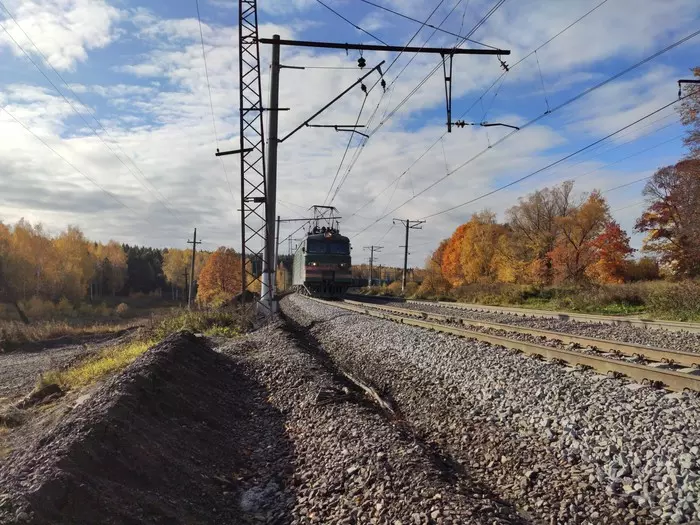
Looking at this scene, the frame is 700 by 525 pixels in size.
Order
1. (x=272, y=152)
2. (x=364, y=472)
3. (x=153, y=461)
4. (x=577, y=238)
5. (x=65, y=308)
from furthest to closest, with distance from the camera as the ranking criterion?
(x=65, y=308), (x=577, y=238), (x=272, y=152), (x=153, y=461), (x=364, y=472)

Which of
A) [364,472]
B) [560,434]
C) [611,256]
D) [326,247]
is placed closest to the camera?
[364,472]

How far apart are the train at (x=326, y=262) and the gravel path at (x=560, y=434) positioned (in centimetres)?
2342

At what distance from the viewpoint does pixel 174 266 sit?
120938 mm

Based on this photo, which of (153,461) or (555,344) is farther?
(555,344)

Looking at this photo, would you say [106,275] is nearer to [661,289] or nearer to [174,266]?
[174,266]

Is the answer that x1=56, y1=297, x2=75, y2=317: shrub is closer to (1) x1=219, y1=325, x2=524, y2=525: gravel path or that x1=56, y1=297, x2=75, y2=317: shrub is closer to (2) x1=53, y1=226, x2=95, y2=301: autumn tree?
(2) x1=53, y1=226, x2=95, y2=301: autumn tree

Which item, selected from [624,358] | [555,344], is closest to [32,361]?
[555,344]

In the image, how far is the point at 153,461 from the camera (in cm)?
577

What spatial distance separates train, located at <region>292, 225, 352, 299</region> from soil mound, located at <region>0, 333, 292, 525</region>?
2357 centimetres

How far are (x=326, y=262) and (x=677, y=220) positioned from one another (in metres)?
27.0

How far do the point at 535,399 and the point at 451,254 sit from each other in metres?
74.9

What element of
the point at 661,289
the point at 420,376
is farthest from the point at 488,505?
the point at 661,289

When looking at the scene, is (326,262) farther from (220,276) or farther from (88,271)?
(88,271)

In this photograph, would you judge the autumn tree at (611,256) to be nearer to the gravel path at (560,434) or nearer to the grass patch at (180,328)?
the grass patch at (180,328)
